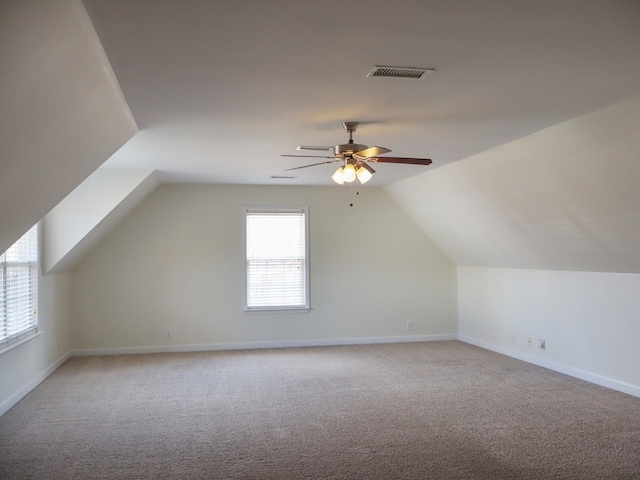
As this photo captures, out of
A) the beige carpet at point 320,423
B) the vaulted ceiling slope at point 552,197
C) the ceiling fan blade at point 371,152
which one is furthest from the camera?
the vaulted ceiling slope at point 552,197

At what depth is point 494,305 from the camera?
755cm

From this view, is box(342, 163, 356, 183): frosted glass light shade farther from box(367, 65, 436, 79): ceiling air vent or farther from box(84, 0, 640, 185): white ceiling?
box(367, 65, 436, 79): ceiling air vent

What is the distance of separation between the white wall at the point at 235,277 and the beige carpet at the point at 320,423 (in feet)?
3.04

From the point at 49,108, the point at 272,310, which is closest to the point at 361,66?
the point at 49,108

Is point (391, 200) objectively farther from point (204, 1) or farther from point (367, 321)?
point (204, 1)

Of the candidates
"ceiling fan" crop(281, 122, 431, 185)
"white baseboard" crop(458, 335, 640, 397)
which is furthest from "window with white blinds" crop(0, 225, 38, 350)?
"white baseboard" crop(458, 335, 640, 397)

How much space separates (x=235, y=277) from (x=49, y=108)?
5.16 meters

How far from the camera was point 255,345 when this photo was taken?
788cm

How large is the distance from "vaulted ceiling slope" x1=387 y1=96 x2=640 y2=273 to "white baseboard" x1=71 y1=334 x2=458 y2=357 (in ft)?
5.31

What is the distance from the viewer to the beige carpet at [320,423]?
3625 millimetres

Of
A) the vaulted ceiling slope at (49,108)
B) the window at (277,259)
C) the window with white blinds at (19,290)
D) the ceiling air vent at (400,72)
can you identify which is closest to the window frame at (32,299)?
the window with white blinds at (19,290)

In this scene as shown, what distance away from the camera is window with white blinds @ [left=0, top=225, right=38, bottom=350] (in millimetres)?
5000

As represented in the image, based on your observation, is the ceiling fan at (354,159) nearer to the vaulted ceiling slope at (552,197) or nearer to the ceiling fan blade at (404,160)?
the ceiling fan blade at (404,160)

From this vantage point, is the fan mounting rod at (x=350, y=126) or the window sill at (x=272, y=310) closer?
the fan mounting rod at (x=350, y=126)
